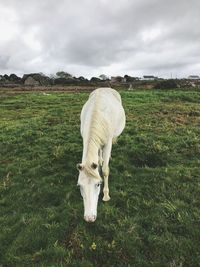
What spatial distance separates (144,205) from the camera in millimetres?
7750

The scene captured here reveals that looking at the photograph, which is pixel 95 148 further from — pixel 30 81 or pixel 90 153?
pixel 30 81

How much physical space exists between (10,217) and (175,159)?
5.58 metres

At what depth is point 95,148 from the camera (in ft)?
23.3

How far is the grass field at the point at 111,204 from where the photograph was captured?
619 cm

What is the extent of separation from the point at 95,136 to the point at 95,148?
421 mm

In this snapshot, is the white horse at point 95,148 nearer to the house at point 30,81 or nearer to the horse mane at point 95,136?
the horse mane at point 95,136

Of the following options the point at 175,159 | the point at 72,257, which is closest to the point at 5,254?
the point at 72,257

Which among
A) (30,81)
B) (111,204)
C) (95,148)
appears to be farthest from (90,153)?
(30,81)

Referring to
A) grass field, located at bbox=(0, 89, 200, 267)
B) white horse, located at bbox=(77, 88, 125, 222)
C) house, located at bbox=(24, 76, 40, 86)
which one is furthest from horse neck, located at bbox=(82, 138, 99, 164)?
house, located at bbox=(24, 76, 40, 86)

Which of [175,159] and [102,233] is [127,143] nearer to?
[175,159]

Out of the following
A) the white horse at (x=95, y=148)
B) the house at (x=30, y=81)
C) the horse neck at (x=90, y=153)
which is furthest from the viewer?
the house at (x=30, y=81)

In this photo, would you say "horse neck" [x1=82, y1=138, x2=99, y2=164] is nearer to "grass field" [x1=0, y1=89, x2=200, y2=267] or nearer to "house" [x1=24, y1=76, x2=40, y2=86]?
"grass field" [x1=0, y1=89, x2=200, y2=267]

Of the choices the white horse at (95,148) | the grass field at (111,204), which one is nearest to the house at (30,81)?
the grass field at (111,204)

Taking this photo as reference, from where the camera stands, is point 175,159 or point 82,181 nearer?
point 82,181
